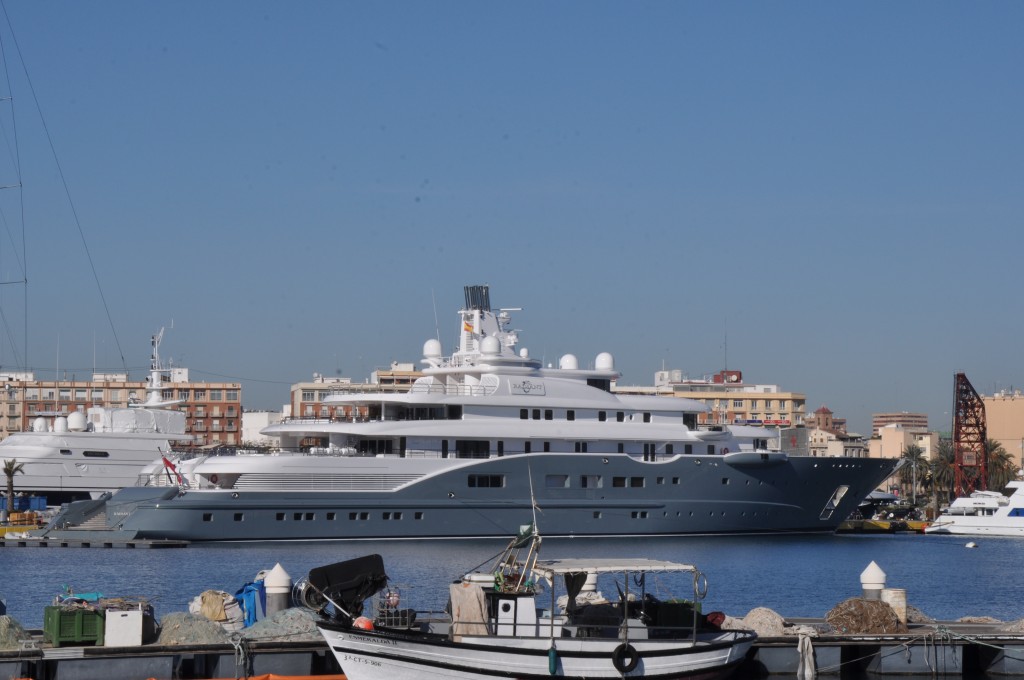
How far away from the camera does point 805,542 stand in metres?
44.5

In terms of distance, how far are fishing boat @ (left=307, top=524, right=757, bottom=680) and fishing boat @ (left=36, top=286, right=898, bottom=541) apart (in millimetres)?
22182

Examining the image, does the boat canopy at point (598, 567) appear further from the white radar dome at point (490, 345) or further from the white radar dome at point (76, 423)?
the white radar dome at point (76, 423)

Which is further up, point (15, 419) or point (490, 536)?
Result: point (15, 419)

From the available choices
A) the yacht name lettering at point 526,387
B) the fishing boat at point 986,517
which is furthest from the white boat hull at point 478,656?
the fishing boat at point 986,517

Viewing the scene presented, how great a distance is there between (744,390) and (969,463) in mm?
25398

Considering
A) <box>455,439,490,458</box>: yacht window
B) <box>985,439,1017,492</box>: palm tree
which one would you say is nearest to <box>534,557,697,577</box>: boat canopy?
<box>455,439,490,458</box>: yacht window

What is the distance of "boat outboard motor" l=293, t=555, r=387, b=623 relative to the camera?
1742 centimetres

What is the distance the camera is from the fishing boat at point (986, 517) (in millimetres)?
56000

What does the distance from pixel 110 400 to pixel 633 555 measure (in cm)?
6916

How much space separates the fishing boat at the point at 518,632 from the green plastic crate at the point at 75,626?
8.84ft

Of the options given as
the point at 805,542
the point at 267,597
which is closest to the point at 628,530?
the point at 805,542

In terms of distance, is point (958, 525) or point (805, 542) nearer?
point (805, 542)

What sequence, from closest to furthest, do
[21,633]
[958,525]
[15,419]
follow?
[21,633] < [958,525] < [15,419]

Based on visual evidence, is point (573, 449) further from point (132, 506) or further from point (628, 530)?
point (132, 506)
